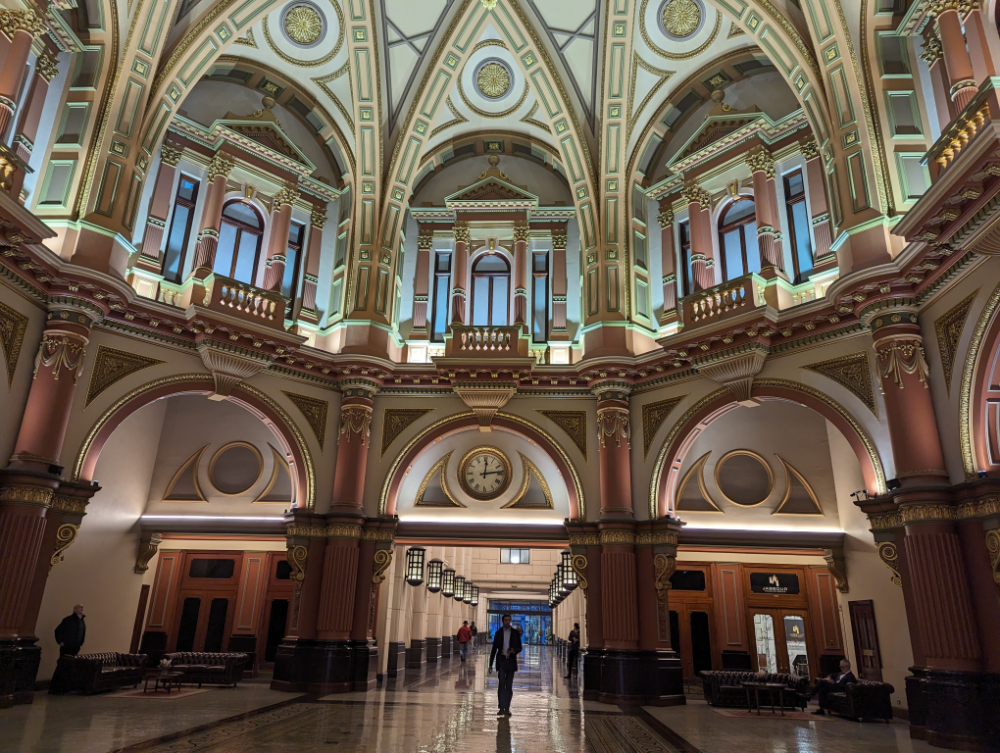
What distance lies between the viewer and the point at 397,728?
31.5ft

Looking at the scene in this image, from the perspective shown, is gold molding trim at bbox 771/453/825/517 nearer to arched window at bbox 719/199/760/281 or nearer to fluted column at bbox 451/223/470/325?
arched window at bbox 719/199/760/281

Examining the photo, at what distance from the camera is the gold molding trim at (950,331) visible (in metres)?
10.1

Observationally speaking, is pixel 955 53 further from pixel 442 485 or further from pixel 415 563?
pixel 415 563

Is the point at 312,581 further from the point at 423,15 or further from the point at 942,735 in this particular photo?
the point at 423,15

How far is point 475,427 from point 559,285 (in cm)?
430

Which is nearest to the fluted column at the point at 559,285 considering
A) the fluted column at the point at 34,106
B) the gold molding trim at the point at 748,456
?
the gold molding trim at the point at 748,456

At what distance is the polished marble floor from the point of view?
326 inches

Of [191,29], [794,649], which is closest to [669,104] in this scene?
[191,29]

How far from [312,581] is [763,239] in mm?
12142

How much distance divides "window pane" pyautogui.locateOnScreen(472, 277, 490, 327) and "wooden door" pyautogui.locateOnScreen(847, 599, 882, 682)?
415 inches

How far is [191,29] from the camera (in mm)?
14352

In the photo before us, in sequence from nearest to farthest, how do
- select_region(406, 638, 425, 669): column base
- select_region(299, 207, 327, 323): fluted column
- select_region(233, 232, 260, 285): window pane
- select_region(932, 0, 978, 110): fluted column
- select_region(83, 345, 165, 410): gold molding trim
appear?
select_region(932, 0, 978, 110): fluted column → select_region(83, 345, 165, 410): gold molding trim → select_region(233, 232, 260, 285): window pane → select_region(299, 207, 327, 323): fluted column → select_region(406, 638, 425, 669): column base

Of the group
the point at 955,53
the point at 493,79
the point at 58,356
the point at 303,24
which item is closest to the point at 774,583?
the point at 955,53

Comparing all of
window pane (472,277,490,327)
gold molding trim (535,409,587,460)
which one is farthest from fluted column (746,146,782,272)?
window pane (472,277,490,327)
